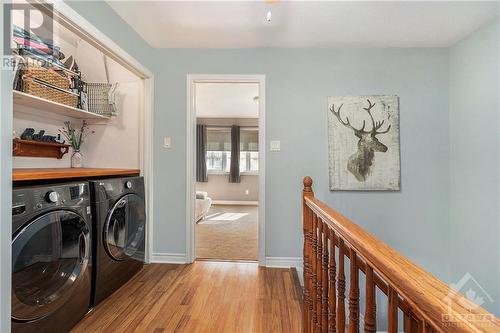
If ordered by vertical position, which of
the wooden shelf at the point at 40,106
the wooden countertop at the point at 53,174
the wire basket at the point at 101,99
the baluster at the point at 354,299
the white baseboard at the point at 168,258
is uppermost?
the wire basket at the point at 101,99

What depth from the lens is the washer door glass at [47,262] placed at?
1180 mm

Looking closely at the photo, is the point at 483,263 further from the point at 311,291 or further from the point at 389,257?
the point at 389,257

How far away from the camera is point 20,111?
199 centimetres

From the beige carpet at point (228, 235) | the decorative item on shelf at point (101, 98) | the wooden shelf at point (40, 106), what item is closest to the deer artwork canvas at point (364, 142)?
the beige carpet at point (228, 235)

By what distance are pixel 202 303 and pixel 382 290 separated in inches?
62.4

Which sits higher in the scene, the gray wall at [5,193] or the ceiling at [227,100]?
the ceiling at [227,100]

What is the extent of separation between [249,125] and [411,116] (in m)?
4.62

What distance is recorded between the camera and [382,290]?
0.77 m

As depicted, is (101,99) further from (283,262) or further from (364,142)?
(364,142)

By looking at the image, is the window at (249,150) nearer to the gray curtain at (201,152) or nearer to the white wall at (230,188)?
the white wall at (230,188)

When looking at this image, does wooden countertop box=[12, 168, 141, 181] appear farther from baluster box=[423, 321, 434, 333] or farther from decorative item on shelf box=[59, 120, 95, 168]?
baluster box=[423, 321, 434, 333]

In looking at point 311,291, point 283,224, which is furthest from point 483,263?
point 311,291

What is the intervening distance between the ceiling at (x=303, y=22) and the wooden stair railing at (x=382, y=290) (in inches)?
69.4

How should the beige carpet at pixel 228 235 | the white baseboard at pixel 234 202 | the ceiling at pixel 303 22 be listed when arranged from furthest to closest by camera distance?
the white baseboard at pixel 234 202
the beige carpet at pixel 228 235
the ceiling at pixel 303 22
